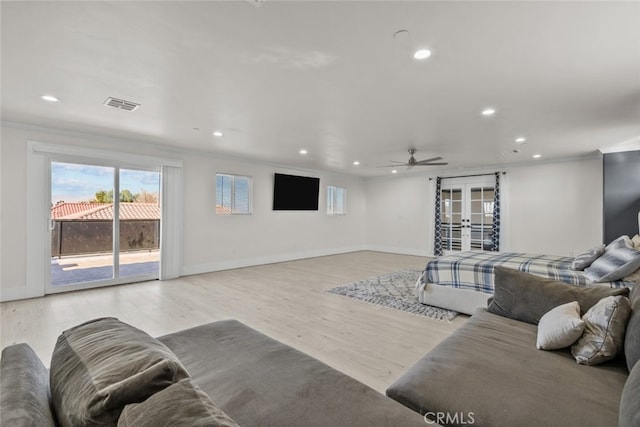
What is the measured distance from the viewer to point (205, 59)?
2406 mm

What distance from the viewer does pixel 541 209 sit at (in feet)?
22.9

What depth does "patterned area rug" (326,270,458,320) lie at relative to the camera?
3766 millimetres

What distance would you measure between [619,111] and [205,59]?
459 cm

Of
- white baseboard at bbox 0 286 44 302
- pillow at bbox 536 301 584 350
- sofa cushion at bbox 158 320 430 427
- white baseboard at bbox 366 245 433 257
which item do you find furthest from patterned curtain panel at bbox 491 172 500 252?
white baseboard at bbox 0 286 44 302

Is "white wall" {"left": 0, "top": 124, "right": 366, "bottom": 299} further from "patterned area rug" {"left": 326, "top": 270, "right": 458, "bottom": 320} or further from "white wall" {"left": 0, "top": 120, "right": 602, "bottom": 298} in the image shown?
"patterned area rug" {"left": 326, "top": 270, "right": 458, "bottom": 320}

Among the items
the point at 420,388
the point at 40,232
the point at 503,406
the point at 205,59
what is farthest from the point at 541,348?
the point at 40,232

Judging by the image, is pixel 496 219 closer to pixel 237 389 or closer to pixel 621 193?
pixel 621 193

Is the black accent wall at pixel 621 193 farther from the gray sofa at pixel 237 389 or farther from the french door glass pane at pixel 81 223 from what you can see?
the french door glass pane at pixel 81 223

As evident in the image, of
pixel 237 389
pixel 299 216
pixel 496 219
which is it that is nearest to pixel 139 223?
pixel 299 216

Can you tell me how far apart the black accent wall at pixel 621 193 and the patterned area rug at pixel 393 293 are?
357 cm

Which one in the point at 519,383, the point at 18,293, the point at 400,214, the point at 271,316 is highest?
the point at 400,214

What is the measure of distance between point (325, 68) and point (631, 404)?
102 inches

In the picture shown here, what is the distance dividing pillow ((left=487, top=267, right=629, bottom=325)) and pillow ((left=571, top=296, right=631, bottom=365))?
0.32m

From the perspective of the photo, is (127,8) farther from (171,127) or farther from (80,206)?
(80,206)
